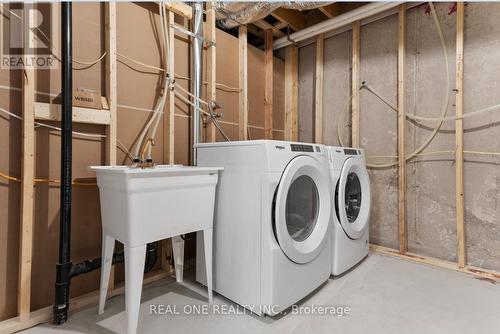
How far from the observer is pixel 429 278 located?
1885 millimetres

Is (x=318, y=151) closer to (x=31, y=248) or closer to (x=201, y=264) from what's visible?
(x=201, y=264)

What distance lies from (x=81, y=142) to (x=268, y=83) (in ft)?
6.29

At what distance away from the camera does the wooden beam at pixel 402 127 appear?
89.1 inches

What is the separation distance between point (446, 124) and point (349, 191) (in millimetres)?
942

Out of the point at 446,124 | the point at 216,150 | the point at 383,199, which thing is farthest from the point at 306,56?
the point at 216,150

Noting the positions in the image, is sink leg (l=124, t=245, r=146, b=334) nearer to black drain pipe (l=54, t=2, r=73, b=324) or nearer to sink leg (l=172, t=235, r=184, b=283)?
black drain pipe (l=54, t=2, r=73, b=324)

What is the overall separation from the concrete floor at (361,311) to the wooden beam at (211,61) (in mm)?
1194

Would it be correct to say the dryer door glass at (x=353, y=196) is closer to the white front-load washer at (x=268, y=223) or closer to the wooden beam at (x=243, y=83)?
the white front-load washer at (x=268, y=223)

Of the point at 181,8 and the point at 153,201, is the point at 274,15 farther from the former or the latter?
the point at 153,201

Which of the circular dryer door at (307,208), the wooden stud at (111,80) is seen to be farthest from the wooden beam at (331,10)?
the wooden stud at (111,80)

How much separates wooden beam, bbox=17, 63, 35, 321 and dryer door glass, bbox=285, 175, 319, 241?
1373mm

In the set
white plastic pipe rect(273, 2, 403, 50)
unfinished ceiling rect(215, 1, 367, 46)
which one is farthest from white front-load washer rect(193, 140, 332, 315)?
white plastic pipe rect(273, 2, 403, 50)

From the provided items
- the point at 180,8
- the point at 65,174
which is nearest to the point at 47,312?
the point at 65,174

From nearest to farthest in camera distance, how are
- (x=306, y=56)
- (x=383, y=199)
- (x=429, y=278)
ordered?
(x=429, y=278) → (x=383, y=199) → (x=306, y=56)
